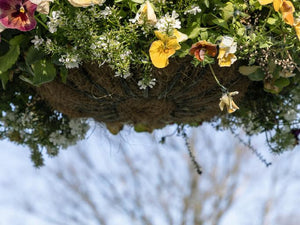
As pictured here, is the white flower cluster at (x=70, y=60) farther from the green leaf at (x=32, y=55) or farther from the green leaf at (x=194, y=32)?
the green leaf at (x=194, y=32)

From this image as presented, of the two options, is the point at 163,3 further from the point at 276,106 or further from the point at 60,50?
the point at 276,106

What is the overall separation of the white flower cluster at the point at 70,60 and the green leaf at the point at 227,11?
11.0 inches

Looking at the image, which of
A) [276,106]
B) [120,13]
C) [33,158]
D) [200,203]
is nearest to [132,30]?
[120,13]

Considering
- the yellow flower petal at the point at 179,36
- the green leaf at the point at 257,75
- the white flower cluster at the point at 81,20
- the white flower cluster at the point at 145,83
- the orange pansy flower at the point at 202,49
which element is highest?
the white flower cluster at the point at 81,20

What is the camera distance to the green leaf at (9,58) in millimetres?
1013

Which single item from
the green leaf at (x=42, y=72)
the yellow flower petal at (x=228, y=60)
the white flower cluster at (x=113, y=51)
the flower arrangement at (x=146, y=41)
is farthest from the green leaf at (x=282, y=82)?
the green leaf at (x=42, y=72)

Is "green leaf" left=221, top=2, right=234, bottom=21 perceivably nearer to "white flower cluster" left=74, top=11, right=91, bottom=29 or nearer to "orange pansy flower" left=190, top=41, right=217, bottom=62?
"orange pansy flower" left=190, top=41, right=217, bottom=62

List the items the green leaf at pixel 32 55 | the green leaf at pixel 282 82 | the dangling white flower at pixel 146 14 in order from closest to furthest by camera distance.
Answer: the dangling white flower at pixel 146 14, the green leaf at pixel 32 55, the green leaf at pixel 282 82

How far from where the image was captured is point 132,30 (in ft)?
3.08

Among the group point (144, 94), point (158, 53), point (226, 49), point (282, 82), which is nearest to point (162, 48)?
point (158, 53)

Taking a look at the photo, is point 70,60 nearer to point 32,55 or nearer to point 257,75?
point 32,55

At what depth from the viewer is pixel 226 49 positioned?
0.92m

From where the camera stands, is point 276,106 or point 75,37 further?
point 276,106

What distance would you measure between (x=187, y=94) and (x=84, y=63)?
239 mm
